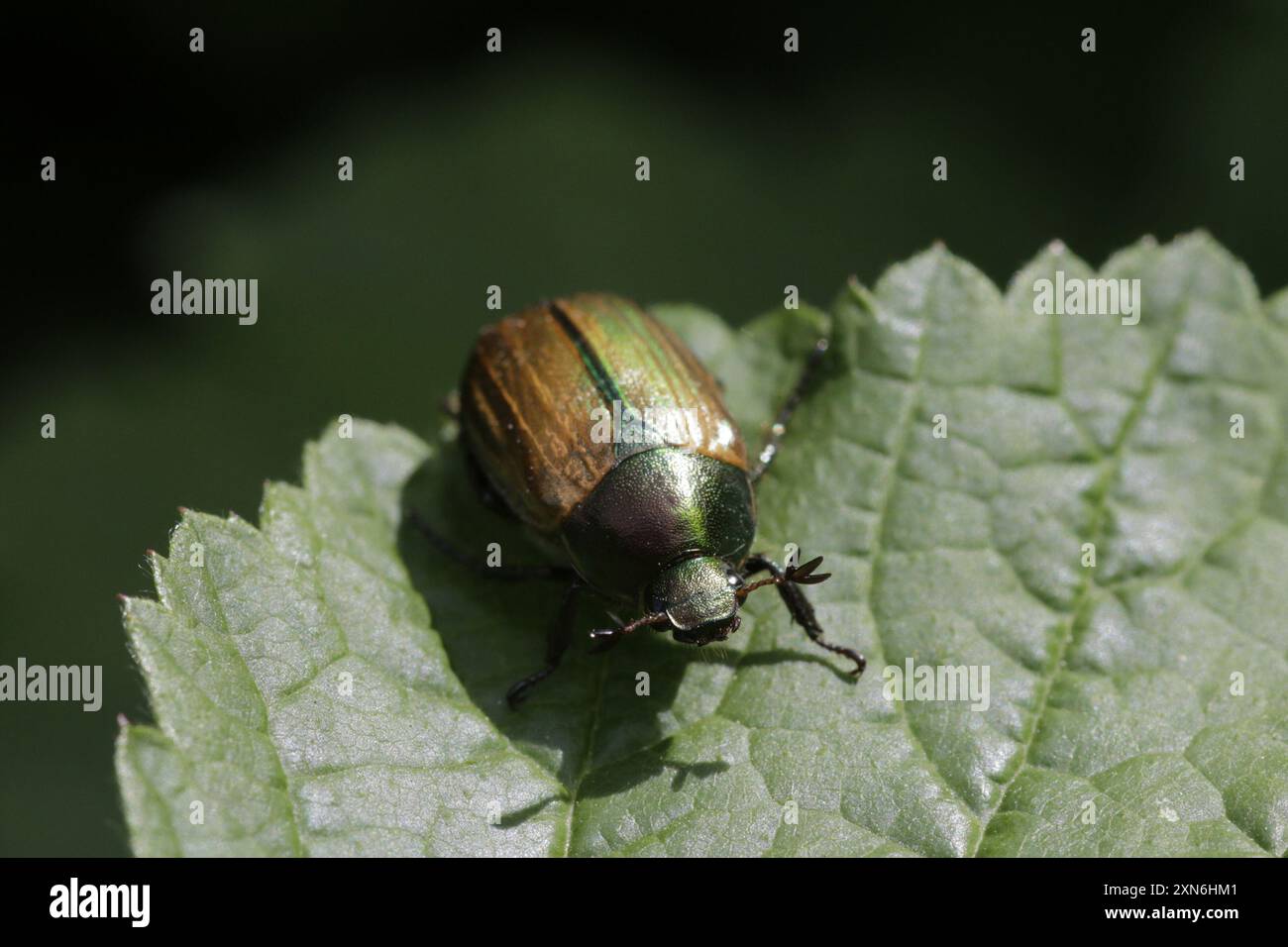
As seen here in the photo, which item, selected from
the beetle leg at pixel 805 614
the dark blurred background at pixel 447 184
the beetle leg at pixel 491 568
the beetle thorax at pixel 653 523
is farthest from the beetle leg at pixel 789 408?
the dark blurred background at pixel 447 184

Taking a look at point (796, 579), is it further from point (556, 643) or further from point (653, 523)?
point (556, 643)

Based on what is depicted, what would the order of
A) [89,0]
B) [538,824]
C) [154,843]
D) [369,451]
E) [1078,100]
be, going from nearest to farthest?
[154,843], [538,824], [369,451], [89,0], [1078,100]

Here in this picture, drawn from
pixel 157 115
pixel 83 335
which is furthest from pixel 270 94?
pixel 83 335

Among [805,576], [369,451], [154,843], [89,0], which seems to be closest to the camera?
[154,843]

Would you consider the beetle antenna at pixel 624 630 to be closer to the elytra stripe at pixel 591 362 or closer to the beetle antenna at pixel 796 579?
the beetle antenna at pixel 796 579

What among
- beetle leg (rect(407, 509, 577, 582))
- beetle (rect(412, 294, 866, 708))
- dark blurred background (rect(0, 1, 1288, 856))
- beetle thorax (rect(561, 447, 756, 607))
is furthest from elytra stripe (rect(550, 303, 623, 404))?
dark blurred background (rect(0, 1, 1288, 856))

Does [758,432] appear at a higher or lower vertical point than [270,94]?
lower
